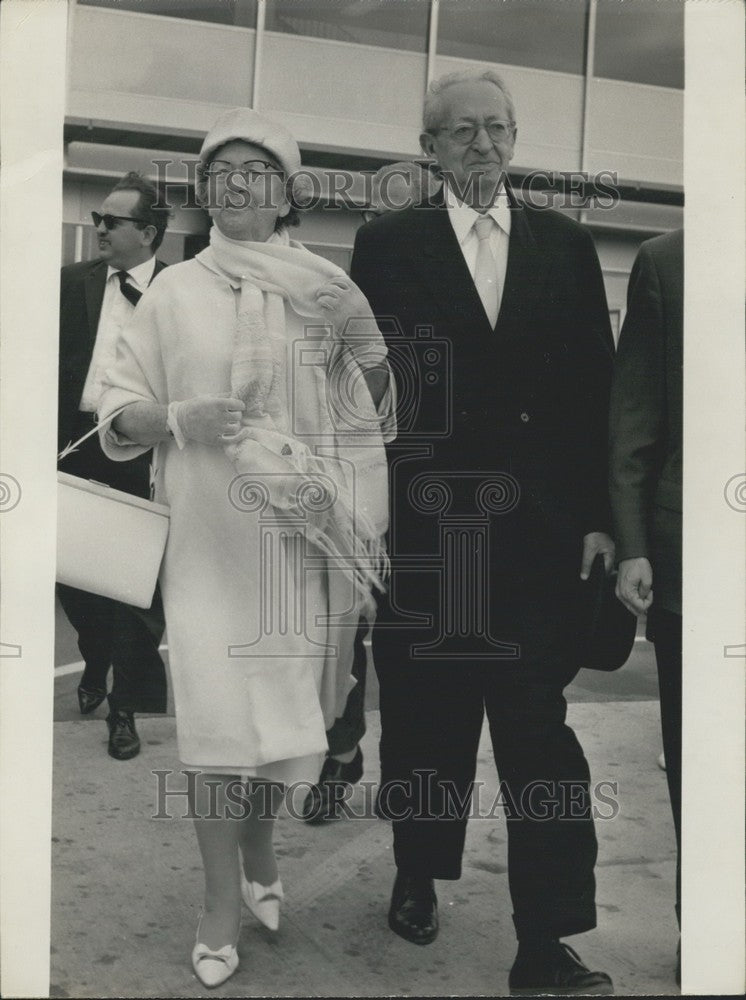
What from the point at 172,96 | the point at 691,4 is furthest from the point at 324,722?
the point at 691,4

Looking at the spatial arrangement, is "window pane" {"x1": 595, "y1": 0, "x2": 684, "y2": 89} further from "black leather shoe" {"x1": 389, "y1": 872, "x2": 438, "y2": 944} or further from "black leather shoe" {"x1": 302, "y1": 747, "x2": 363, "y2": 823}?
"black leather shoe" {"x1": 389, "y1": 872, "x2": 438, "y2": 944}

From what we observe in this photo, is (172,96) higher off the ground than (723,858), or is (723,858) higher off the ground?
(172,96)

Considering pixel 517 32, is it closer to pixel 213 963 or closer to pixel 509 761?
pixel 509 761

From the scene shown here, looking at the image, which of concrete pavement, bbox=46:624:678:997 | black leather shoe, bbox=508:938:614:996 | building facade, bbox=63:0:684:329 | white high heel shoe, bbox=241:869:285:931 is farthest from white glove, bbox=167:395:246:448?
black leather shoe, bbox=508:938:614:996

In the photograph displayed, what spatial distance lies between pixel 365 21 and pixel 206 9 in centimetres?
38

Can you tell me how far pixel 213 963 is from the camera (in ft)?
12.0

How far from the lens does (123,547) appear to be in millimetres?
3648

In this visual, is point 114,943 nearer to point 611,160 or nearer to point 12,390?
point 12,390

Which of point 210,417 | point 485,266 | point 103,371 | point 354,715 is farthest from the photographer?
point 354,715

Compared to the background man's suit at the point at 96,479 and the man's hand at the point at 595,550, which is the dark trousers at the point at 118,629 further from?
the man's hand at the point at 595,550

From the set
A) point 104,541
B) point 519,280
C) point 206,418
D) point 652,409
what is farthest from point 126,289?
point 652,409

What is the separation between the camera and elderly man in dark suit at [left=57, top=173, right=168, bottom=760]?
3.68 meters

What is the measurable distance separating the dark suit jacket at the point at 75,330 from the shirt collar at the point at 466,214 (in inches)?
33.6

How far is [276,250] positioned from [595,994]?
191cm
